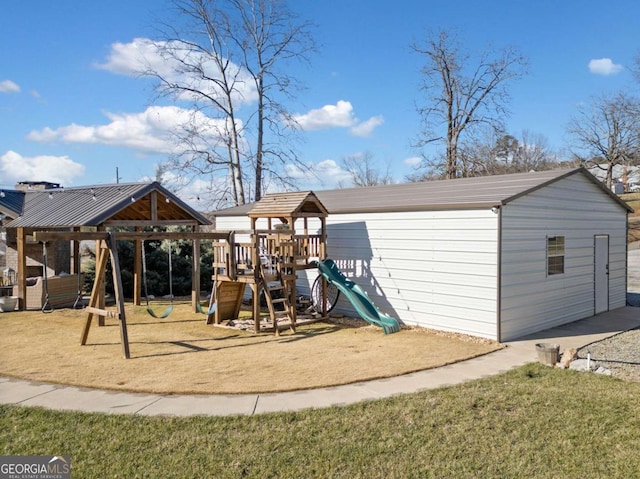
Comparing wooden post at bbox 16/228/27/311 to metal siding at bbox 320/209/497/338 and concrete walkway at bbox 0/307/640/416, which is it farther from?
metal siding at bbox 320/209/497/338

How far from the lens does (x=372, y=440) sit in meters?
4.21

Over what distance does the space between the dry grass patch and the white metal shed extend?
75 centimetres

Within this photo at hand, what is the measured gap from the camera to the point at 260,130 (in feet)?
74.0

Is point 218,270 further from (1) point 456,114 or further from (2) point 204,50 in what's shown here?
(1) point 456,114

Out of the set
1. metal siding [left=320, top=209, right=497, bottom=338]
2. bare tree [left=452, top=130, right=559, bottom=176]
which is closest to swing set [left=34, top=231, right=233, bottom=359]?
metal siding [left=320, top=209, right=497, bottom=338]

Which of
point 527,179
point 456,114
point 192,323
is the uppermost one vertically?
point 456,114

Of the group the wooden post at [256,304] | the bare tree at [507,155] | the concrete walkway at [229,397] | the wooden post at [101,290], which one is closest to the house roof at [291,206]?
the wooden post at [256,304]

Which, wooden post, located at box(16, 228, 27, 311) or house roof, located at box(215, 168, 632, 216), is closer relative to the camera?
house roof, located at box(215, 168, 632, 216)

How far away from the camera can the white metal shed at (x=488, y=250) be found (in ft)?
27.7

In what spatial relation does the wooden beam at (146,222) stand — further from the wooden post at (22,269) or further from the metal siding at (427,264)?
the metal siding at (427,264)

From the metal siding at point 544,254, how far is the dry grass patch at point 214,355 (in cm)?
123

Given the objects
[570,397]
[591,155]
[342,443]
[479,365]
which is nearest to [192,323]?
[479,365]

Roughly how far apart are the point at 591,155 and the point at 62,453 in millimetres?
40240

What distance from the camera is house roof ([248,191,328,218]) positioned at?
10.2 metres
